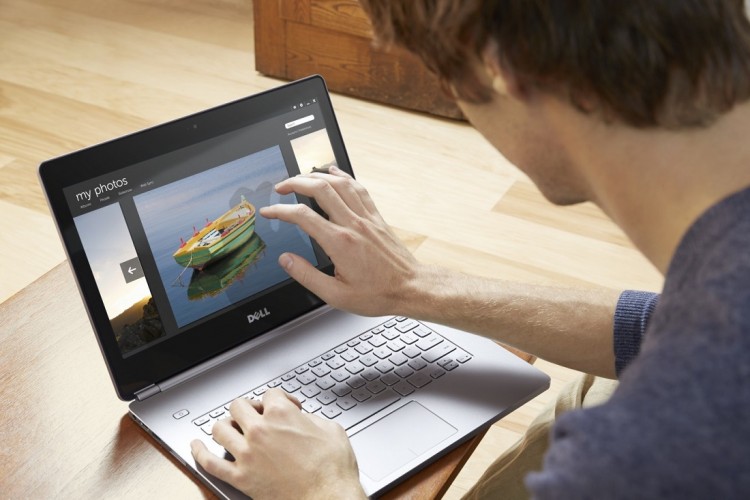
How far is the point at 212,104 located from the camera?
2820 mm

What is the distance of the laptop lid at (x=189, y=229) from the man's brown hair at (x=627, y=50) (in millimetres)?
388

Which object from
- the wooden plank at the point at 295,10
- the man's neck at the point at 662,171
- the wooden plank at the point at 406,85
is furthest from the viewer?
the wooden plank at the point at 295,10

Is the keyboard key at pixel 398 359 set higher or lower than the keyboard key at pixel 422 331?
higher

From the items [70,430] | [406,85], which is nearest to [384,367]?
[70,430]

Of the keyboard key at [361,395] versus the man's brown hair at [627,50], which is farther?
the keyboard key at [361,395]

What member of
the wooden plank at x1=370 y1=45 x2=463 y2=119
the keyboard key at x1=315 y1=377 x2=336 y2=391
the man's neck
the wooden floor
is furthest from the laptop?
the wooden plank at x1=370 y1=45 x2=463 y2=119

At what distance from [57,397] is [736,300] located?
71 cm

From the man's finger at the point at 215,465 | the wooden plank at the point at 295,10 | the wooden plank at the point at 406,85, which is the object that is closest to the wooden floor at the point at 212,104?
the wooden plank at the point at 406,85

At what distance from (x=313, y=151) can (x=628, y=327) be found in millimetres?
424

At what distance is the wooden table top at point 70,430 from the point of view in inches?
35.2

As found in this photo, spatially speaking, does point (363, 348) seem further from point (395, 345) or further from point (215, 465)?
point (215, 465)

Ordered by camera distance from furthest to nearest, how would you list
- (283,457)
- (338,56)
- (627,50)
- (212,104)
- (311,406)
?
(338,56) → (212,104) → (311,406) → (283,457) → (627,50)

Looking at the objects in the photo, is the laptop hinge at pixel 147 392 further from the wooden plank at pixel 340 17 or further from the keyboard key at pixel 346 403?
the wooden plank at pixel 340 17

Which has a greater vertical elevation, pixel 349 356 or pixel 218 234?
pixel 218 234
